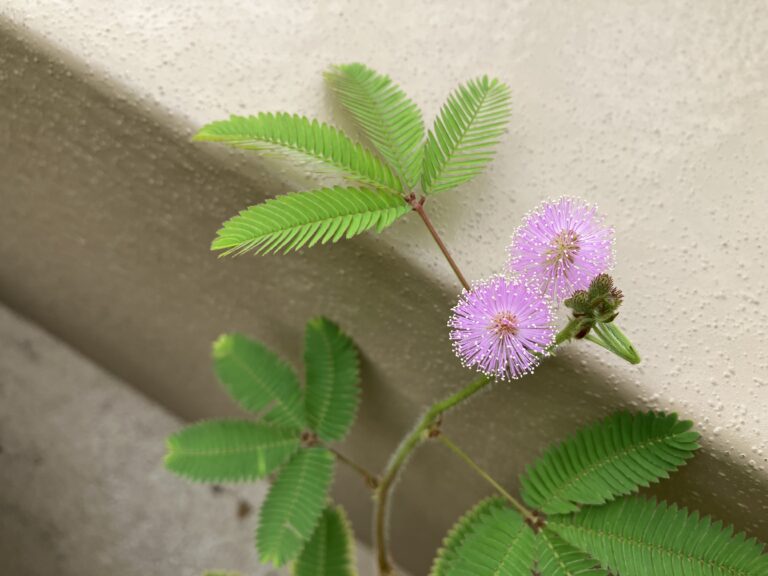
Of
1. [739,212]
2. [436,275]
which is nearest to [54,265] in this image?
[436,275]

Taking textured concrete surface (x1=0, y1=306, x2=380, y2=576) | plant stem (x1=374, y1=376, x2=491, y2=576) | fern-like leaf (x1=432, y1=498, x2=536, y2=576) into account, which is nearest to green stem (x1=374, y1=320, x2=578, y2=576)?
plant stem (x1=374, y1=376, x2=491, y2=576)

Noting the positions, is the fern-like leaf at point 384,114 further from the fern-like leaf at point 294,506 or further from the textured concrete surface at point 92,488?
the textured concrete surface at point 92,488

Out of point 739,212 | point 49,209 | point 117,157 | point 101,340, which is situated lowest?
point 101,340

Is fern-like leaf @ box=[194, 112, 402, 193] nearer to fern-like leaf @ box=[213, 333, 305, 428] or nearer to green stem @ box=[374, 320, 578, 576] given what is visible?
green stem @ box=[374, 320, 578, 576]

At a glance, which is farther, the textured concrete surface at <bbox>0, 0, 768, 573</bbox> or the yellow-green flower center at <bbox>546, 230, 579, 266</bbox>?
the textured concrete surface at <bbox>0, 0, 768, 573</bbox>

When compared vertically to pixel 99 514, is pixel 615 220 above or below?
above

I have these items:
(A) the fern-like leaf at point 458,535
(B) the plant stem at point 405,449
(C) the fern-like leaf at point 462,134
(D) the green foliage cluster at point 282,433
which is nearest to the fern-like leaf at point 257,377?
(D) the green foliage cluster at point 282,433

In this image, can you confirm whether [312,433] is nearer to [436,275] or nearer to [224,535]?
→ [436,275]

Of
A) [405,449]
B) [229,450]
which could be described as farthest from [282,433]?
[405,449]
